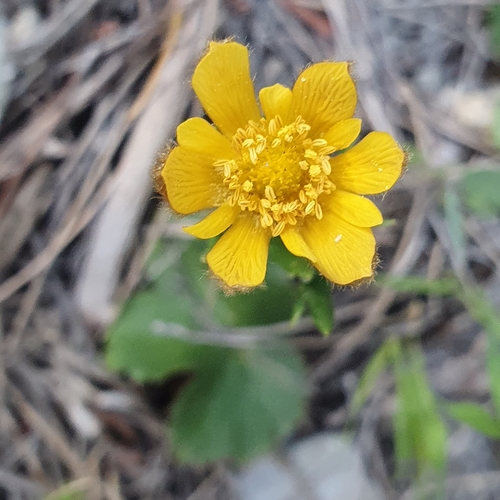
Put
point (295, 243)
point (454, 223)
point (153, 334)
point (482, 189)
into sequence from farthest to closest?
point (153, 334) → point (482, 189) → point (454, 223) → point (295, 243)

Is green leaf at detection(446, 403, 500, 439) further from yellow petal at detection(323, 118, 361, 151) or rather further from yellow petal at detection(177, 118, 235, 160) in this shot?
yellow petal at detection(177, 118, 235, 160)

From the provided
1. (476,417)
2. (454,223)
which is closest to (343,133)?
(454,223)

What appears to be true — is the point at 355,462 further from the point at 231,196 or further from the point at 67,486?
the point at 231,196

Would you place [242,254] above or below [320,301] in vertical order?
above

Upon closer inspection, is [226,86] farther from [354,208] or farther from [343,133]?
[354,208]

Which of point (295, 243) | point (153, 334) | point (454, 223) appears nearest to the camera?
point (295, 243)

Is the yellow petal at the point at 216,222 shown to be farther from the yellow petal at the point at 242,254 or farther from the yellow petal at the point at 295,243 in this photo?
the yellow petal at the point at 295,243
